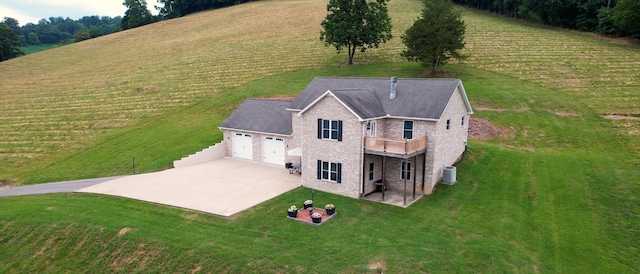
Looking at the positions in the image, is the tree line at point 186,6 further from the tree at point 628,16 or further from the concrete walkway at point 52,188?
Result: the concrete walkway at point 52,188

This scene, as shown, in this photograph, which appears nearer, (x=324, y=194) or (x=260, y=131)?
(x=324, y=194)

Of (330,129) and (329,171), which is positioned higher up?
(330,129)

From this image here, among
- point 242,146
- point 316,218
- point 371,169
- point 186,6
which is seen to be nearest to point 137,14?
point 186,6

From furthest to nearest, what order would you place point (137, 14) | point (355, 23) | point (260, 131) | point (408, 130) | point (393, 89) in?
point (137, 14) < point (355, 23) < point (260, 131) < point (393, 89) < point (408, 130)

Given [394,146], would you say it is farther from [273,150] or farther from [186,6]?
[186,6]

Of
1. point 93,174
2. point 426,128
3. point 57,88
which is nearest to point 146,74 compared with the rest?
point 57,88

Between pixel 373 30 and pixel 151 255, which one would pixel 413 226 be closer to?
pixel 151 255

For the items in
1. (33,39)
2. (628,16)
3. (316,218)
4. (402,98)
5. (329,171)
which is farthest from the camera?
(33,39)

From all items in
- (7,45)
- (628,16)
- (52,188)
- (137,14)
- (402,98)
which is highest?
(137,14)

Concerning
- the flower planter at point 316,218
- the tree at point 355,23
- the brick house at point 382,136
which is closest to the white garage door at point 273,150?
the brick house at point 382,136
